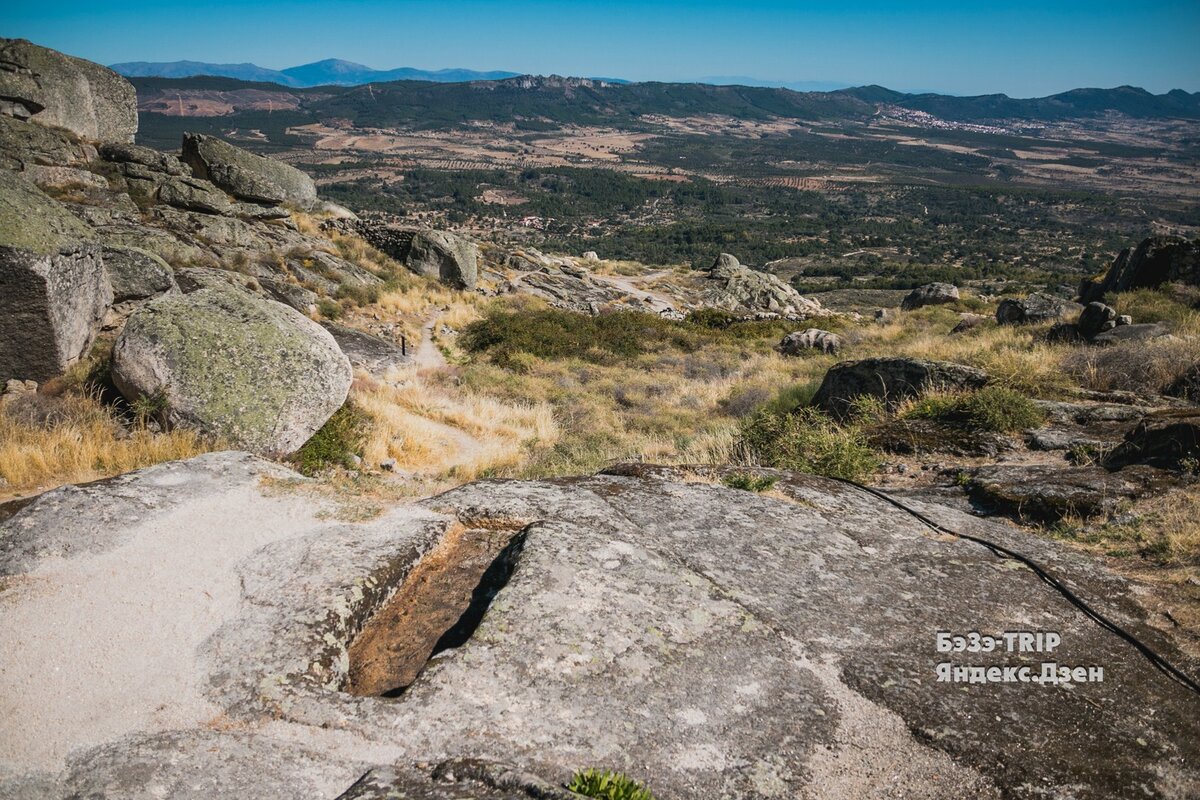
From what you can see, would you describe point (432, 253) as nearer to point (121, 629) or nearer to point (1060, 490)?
point (1060, 490)

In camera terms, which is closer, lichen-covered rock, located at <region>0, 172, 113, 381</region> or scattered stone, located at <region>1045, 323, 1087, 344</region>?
lichen-covered rock, located at <region>0, 172, 113, 381</region>

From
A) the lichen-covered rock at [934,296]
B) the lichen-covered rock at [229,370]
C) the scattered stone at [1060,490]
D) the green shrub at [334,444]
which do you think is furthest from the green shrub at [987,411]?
the lichen-covered rock at [934,296]

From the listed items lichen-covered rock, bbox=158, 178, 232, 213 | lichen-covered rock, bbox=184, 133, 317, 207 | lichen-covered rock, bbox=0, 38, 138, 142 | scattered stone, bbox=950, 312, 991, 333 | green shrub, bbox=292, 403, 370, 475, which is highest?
lichen-covered rock, bbox=0, 38, 138, 142

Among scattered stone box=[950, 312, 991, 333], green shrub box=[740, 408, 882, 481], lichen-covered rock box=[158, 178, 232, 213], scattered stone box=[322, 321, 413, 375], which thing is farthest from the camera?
scattered stone box=[950, 312, 991, 333]

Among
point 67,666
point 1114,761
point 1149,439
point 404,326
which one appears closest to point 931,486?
point 1149,439

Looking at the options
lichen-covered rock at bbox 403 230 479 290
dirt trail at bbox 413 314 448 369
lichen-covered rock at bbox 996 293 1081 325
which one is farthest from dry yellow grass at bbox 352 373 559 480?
lichen-covered rock at bbox 996 293 1081 325

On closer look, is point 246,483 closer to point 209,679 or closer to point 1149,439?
point 209,679

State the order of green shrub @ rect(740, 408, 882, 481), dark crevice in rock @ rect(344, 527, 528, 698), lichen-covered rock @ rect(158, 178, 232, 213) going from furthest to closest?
1. lichen-covered rock @ rect(158, 178, 232, 213)
2. green shrub @ rect(740, 408, 882, 481)
3. dark crevice in rock @ rect(344, 527, 528, 698)

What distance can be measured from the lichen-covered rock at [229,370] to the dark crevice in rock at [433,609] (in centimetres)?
473

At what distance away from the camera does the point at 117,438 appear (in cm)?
806

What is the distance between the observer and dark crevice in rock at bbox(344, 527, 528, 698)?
3.92 metres

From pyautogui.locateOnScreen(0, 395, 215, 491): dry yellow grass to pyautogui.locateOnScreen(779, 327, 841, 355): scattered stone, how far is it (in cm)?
2081

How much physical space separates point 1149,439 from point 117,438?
482 inches

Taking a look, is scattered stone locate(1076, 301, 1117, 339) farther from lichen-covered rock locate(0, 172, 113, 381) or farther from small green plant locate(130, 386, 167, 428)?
lichen-covered rock locate(0, 172, 113, 381)
